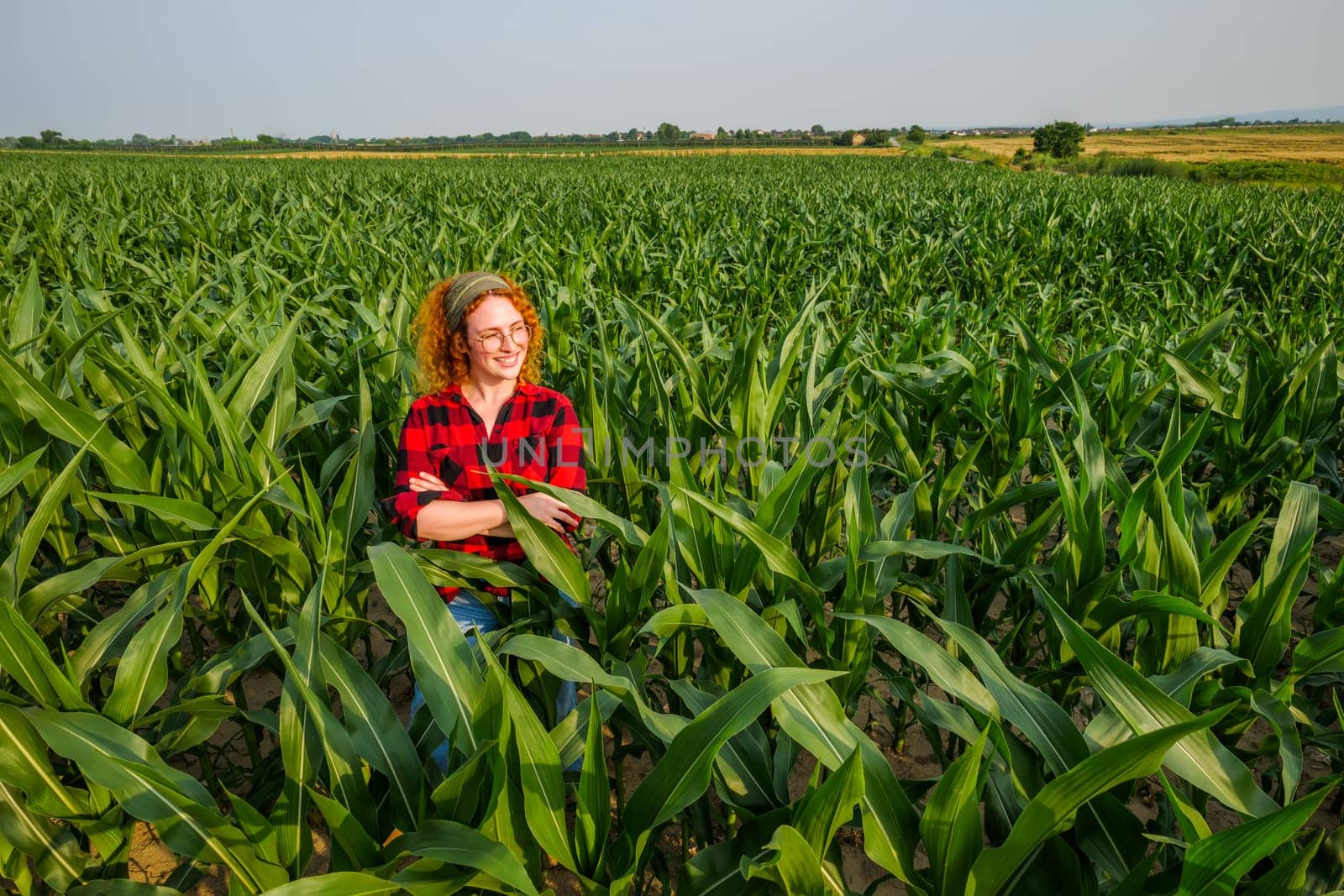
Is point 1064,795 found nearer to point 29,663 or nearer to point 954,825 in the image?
point 954,825

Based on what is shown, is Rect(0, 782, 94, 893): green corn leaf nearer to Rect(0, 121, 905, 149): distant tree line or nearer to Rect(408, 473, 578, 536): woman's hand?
Rect(408, 473, 578, 536): woman's hand

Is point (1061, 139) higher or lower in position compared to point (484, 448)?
higher

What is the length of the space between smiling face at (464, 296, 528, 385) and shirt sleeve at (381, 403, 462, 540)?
186 mm

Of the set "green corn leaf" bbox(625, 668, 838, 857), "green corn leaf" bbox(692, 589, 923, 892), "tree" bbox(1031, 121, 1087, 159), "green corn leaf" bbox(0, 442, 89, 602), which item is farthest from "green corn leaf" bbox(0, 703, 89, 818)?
"tree" bbox(1031, 121, 1087, 159)

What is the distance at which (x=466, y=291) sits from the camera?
165 cm

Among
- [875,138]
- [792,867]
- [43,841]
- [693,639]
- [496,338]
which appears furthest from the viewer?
[875,138]

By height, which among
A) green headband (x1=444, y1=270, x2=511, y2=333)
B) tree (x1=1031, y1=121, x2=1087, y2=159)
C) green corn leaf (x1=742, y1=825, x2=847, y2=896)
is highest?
tree (x1=1031, y1=121, x2=1087, y2=159)

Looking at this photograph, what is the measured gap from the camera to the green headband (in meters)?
1.64

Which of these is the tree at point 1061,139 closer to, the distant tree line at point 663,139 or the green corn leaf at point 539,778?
the distant tree line at point 663,139

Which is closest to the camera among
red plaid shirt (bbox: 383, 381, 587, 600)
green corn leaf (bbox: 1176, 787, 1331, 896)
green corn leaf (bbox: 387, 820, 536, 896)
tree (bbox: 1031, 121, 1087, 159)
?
green corn leaf (bbox: 1176, 787, 1331, 896)

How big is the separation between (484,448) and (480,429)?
8 centimetres

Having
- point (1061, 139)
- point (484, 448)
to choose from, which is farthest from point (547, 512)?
point (1061, 139)

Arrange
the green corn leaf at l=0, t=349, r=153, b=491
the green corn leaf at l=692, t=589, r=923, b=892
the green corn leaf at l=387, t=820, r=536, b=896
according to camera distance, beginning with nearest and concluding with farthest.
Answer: the green corn leaf at l=387, t=820, r=536, b=896
the green corn leaf at l=692, t=589, r=923, b=892
the green corn leaf at l=0, t=349, r=153, b=491

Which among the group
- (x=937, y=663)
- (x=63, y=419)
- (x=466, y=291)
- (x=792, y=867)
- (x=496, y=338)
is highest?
(x=466, y=291)
